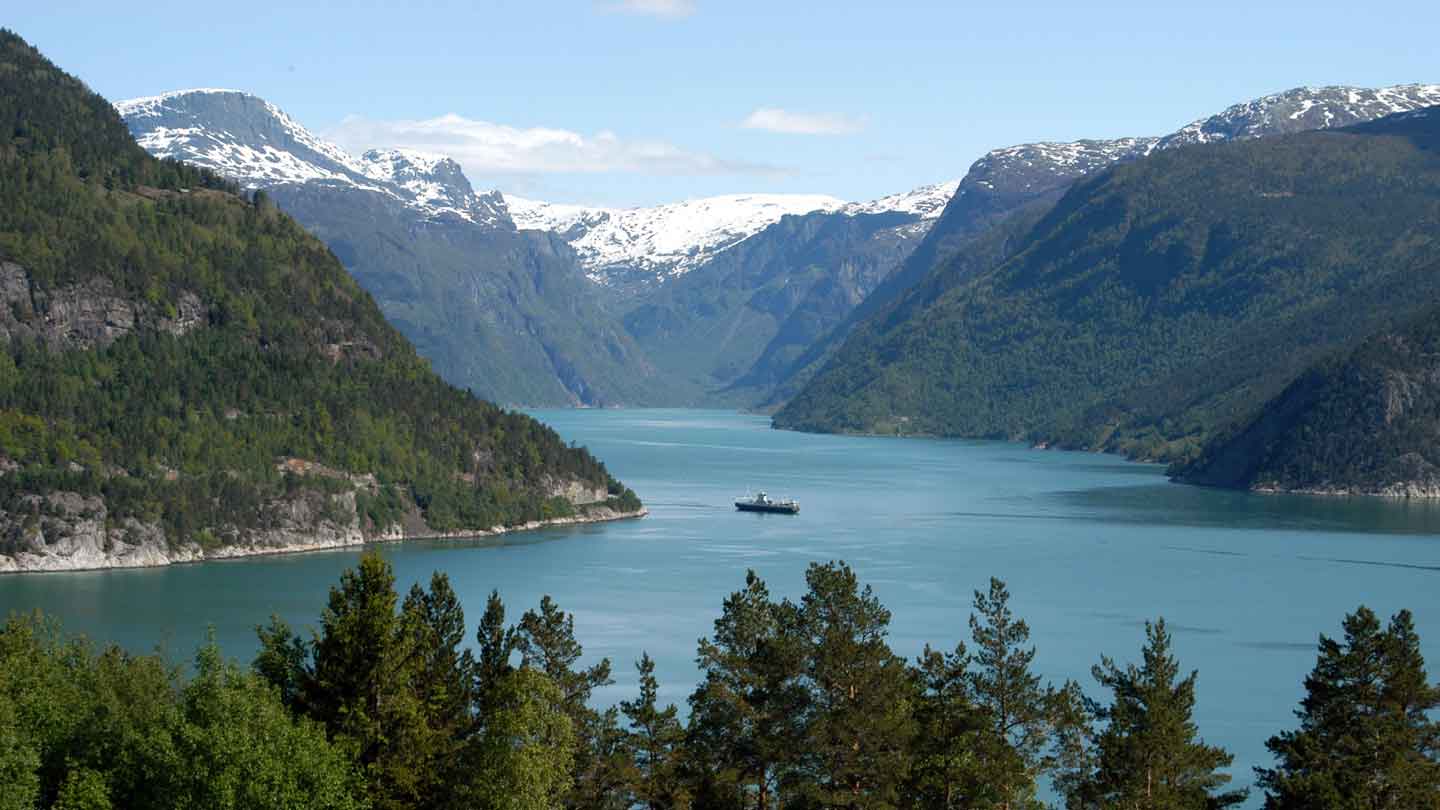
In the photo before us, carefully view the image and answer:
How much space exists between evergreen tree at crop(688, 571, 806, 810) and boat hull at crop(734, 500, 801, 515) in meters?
134

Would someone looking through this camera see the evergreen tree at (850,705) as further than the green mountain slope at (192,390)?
No

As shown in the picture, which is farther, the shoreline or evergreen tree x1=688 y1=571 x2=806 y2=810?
the shoreline

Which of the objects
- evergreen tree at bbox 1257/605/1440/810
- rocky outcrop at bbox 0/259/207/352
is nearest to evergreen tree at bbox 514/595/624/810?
evergreen tree at bbox 1257/605/1440/810

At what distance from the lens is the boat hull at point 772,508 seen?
184750 millimetres

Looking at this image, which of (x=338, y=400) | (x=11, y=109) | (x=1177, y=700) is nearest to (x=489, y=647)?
(x=1177, y=700)

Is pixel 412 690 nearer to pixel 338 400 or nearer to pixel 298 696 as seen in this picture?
pixel 298 696

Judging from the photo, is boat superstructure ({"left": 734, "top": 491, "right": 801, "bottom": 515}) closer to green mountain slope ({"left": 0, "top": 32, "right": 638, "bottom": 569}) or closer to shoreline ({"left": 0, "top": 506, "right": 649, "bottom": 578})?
shoreline ({"left": 0, "top": 506, "right": 649, "bottom": 578})

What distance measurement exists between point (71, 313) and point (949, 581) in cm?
7288

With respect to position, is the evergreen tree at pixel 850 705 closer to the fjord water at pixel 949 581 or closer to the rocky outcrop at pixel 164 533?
the fjord water at pixel 949 581

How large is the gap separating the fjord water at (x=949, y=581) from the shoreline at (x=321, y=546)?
65.8 inches

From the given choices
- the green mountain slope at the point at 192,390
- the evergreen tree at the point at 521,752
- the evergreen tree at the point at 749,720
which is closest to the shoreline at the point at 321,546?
the green mountain slope at the point at 192,390

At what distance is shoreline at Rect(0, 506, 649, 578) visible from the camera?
12369 centimetres

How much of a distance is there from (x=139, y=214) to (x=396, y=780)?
430 ft

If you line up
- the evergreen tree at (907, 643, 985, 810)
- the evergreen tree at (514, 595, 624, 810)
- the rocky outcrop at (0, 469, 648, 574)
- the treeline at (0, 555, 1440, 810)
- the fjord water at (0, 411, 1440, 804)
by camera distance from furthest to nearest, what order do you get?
the rocky outcrop at (0, 469, 648, 574)
the fjord water at (0, 411, 1440, 804)
the evergreen tree at (514, 595, 624, 810)
the evergreen tree at (907, 643, 985, 810)
the treeline at (0, 555, 1440, 810)
